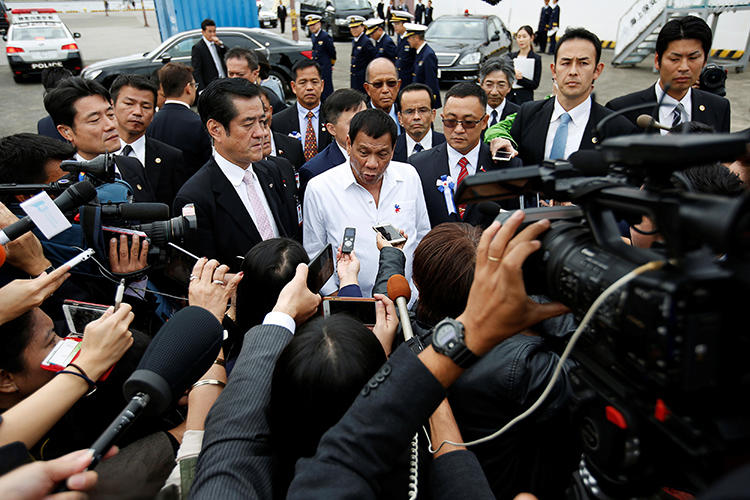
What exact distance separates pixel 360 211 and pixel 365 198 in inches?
3.5

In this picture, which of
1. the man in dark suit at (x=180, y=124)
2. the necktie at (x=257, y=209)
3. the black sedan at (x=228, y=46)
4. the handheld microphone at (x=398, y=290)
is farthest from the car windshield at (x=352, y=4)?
the handheld microphone at (x=398, y=290)

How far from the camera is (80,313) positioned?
5.80 feet

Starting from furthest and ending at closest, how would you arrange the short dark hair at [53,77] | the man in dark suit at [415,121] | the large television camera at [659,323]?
the short dark hair at [53,77] < the man in dark suit at [415,121] < the large television camera at [659,323]

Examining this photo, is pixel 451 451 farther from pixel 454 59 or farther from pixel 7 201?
pixel 454 59

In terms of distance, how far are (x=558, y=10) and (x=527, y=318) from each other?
18857 mm

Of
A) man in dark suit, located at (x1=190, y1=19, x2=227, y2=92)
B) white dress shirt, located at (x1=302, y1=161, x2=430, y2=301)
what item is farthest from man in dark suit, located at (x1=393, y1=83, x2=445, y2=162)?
man in dark suit, located at (x1=190, y1=19, x2=227, y2=92)

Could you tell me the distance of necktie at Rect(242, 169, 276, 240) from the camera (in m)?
3.00

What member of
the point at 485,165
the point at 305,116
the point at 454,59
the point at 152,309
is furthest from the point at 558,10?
the point at 152,309

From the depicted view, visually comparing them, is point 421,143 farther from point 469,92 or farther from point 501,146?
point 501,146

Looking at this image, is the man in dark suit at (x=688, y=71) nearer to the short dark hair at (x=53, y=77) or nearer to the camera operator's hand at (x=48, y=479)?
the camera operator's hand at (x=48, y=479)

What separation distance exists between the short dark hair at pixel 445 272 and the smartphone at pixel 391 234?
1.75 feet

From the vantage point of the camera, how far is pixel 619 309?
906 millimetres

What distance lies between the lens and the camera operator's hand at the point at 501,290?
44.4 inches

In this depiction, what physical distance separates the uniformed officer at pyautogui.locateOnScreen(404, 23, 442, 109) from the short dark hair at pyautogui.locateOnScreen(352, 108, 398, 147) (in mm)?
4479
